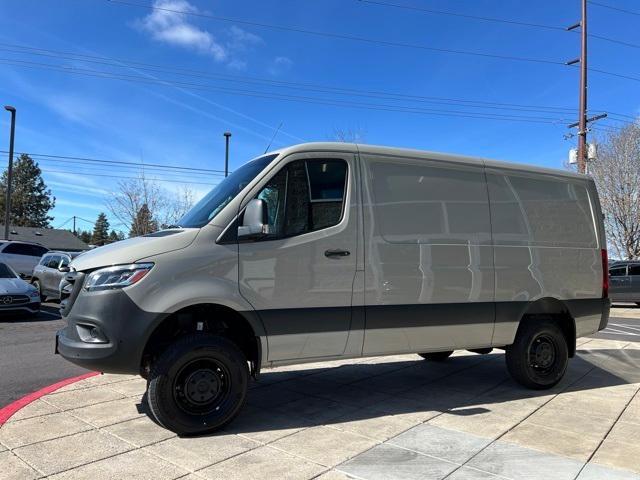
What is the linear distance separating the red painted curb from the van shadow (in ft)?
6.83

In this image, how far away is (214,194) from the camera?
5188mm

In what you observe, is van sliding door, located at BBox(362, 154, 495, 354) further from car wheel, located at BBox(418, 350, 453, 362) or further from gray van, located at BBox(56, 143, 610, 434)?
car wheel, located at BBox(418, 350, 453, 362)

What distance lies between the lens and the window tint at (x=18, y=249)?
66.3ft

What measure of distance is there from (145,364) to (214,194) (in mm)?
1685

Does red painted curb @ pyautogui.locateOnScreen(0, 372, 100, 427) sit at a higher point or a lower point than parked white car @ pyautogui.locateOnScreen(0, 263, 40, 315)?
lower

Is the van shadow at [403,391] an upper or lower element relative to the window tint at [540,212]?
lower

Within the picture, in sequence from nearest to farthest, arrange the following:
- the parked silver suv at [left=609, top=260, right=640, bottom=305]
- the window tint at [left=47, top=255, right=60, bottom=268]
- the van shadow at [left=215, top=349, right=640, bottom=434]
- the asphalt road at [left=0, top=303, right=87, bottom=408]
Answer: the van shadow at [left=215, top=349, right=640, bottom=434]
the asphalt road at [left=0, top=303, right=87, bottom=408]
the window tint at [left=47, top=255, right=60, bottom=268]
the parked silver suv at [left=609, top=260, right=640, bottom=305]

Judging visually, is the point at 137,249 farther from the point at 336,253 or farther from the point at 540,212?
the point at 540,212

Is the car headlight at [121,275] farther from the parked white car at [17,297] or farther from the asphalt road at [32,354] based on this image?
the parked white car at [17,297]

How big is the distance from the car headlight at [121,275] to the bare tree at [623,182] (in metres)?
30.5

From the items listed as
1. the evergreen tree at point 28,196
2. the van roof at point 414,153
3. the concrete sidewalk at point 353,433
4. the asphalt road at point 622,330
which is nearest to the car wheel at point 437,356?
the concrete sidewalk at point 353,433

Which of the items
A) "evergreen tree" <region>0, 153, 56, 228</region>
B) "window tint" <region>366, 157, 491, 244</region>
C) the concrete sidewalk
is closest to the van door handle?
"window tint" <region>366, 157, 491, 244</region>

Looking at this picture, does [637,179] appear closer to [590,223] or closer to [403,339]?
[590,223]

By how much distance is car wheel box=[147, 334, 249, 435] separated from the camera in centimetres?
425
